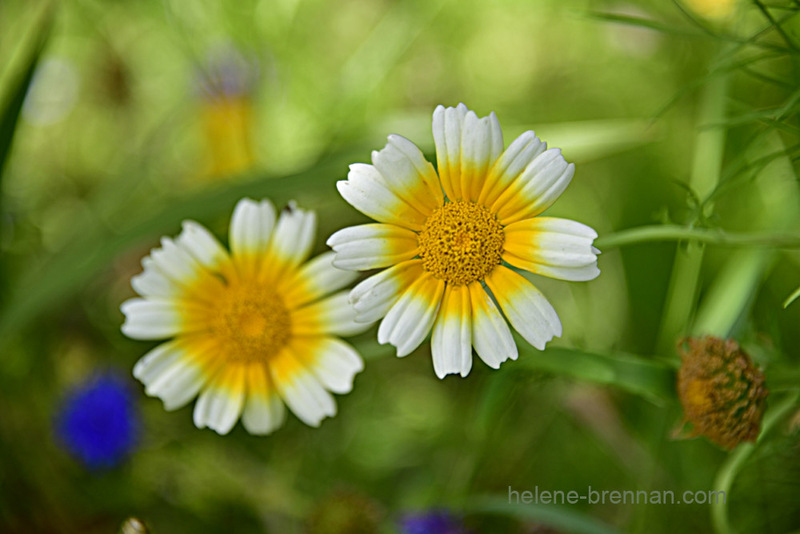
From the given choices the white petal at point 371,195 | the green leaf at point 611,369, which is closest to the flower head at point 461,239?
the white petal at point 371,195

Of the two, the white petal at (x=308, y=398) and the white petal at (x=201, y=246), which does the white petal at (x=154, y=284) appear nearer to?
the white petal at (x=201, y=246)

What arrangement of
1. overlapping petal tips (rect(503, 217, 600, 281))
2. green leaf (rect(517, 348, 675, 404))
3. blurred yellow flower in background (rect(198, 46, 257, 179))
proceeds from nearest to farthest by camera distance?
overlapping petal tips (rect(503, 217, 600, 281)) < green leaf (rect(517, 348, 675, 404)) < blurred yellow flower in background (rect(198, 46, 257, 179))

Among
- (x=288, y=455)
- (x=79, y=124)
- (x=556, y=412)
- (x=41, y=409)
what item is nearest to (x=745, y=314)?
(x=556, y=412)

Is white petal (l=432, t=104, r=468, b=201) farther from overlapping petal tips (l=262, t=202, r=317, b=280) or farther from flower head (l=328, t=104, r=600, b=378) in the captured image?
overlapping petal tips (l=262, t=202, r=317, b=280)

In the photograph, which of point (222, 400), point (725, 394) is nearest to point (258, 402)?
point (222, 400)

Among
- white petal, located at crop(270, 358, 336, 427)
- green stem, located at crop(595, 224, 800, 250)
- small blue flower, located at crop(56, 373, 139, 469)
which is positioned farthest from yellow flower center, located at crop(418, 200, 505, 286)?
small blue flower, located at crop(56, 373, 139, 469)

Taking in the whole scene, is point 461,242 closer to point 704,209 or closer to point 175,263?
point 175,263
